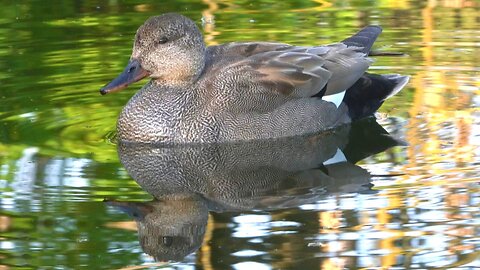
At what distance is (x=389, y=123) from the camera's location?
9.63 metres

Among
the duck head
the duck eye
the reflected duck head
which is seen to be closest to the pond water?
the reflected duck head

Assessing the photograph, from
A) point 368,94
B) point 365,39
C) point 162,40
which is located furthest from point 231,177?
point 365,39

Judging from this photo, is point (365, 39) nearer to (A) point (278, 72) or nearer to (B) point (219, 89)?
(A) point (278, 72)

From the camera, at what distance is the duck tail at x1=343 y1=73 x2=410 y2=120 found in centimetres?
993

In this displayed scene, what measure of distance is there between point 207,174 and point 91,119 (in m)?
1.87

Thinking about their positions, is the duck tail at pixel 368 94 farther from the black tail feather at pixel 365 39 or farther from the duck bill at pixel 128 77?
the duck bill at pixel 128 77

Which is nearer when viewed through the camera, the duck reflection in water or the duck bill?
the duck reflection in water

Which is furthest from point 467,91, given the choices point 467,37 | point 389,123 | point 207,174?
point 207,174

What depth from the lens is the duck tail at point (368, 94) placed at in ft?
32.6

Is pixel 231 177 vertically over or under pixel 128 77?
under

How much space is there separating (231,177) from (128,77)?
1374 mm

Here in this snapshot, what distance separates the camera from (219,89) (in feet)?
30.3

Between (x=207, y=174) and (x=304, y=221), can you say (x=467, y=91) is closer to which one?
(x=207, y=174)

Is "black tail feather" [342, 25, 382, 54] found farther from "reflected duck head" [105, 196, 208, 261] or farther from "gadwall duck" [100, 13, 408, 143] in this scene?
"reflected duck head" [105, 196, 208, 261]
